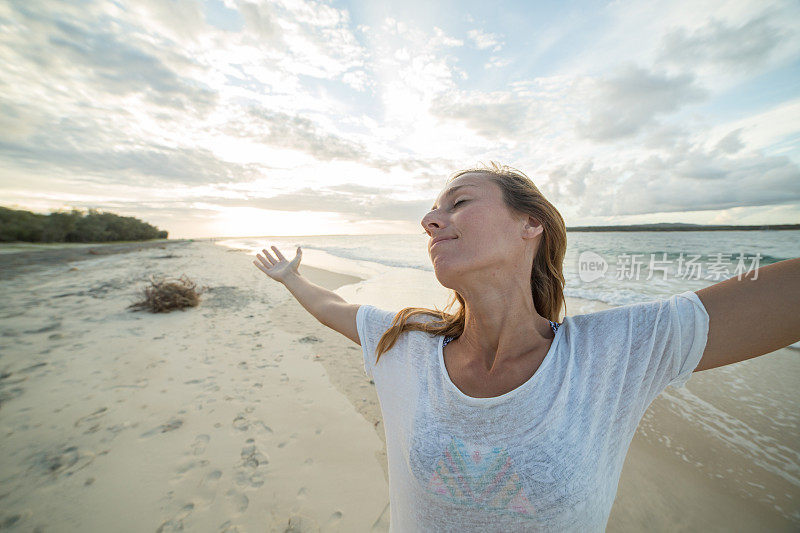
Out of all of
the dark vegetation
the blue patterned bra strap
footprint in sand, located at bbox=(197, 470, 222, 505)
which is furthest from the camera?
the dark vegetation

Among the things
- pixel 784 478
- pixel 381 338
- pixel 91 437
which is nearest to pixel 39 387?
pixel 91 437

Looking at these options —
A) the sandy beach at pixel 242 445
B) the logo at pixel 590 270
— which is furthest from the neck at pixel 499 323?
the logo at pixel 590 270

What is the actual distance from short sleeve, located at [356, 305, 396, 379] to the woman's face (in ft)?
1.59

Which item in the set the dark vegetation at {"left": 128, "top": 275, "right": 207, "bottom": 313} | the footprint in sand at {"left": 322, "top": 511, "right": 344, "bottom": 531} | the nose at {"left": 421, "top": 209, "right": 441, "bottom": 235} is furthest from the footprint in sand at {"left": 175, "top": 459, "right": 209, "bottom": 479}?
the dark vegetation at {"left": 128, "top": 275, "right": 207, "bottom": 313}

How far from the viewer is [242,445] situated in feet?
10.3

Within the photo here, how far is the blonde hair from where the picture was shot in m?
1.74

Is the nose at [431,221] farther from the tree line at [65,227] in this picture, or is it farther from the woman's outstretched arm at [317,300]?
the tree line at [65,227]

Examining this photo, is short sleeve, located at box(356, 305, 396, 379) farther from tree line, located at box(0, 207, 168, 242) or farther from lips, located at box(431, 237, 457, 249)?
tree line, located at box(0, 207, 168, 242)

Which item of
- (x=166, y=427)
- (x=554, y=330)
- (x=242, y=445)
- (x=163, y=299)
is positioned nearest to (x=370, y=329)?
(x=554, y=330)

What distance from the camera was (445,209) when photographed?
186 cm

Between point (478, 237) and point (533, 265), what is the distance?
569 millimetres

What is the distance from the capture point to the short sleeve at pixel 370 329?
178cm

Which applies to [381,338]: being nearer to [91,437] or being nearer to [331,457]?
[331,457]

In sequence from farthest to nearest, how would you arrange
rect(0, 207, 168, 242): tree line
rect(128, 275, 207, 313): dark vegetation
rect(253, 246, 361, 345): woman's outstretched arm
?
1. rect(0, 207, 168, 242): tree line
2. rect(128, 275, 207, 313): dark vegetation
3. rect(253, 246, 361, 345): woman's outstretched arm
